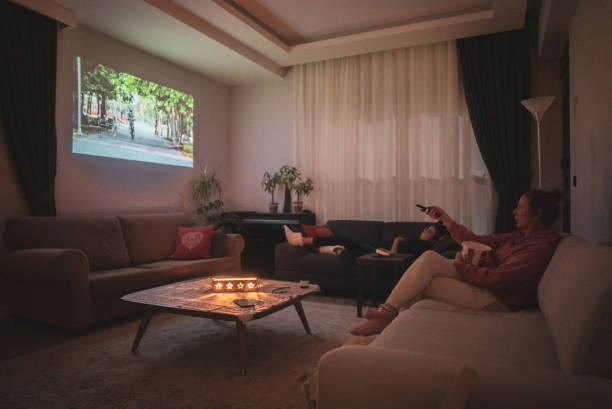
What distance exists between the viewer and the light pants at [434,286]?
6.59 ft

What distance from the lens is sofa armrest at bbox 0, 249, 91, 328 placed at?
2.73 m

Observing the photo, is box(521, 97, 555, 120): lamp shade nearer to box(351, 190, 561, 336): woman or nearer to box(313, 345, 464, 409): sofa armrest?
box(351, 190, 561, 336): woman

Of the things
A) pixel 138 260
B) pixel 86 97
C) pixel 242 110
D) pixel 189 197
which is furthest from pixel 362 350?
pixel 242 110

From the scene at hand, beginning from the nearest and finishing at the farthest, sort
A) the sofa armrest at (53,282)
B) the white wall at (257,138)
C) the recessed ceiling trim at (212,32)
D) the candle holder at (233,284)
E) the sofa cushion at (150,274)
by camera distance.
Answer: the candle holder at (233,284) → the sofa armrest at (53,282) → the sofa cushion at (150,274) → the recessed ceiling trim at (212,32) → the white wall at (257,138)

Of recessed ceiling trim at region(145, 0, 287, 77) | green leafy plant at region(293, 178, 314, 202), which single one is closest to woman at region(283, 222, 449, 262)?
green leafy plant at region(293, 178, 314, 202)

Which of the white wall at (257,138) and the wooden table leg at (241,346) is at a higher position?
the white wall at (257,138)

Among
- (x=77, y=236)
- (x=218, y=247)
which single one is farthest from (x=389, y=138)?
(x=77, y=236)

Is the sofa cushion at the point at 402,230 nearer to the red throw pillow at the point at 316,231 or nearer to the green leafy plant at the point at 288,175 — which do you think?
the red throw pillow at the point at 316,231

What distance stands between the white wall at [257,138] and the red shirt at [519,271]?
398 centimetres

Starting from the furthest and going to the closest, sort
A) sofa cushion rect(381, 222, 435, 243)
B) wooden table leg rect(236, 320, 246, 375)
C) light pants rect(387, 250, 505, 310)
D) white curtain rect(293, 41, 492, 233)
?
white curtain rect(293, 41, 492, 233) → sofa cushion rect(381, 222, 435, 243) → wooden table leg rect(236, 320, 246, 375) → light pants rect(387, 250, 505, 310)

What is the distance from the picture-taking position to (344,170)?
529 cm

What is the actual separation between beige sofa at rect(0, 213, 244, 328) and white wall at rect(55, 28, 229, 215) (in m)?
0.49

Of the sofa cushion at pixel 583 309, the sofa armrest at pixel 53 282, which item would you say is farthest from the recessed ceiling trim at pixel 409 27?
the sofa armrest at pixel 53 282

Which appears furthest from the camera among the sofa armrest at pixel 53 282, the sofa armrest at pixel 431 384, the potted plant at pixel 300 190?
the potted plant at pixel 300 190
